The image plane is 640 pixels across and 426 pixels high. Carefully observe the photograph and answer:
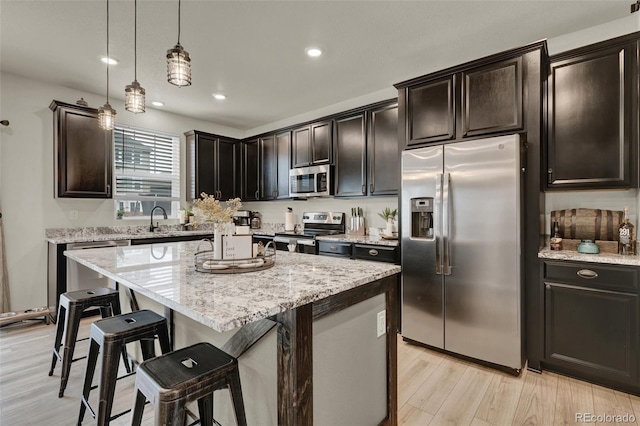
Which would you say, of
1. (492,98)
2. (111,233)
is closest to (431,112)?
(492,98)

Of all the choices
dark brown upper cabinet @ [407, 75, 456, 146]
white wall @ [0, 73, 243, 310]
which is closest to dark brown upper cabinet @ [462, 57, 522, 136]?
dark brown upper cabinet @ [407, 75, 456, 146]

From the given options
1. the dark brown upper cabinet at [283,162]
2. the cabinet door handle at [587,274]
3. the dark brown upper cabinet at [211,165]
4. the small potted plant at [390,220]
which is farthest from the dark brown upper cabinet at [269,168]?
the cabinet door handle at [587,274]

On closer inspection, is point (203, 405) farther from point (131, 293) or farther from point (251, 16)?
point (251, 16)

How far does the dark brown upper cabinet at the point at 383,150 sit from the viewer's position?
→ 3482 millimetres

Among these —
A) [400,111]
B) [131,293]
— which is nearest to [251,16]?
[400,111]

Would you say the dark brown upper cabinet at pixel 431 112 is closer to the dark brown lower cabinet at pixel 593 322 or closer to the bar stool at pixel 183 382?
the dark brown lower cabinet at pixel 593 322

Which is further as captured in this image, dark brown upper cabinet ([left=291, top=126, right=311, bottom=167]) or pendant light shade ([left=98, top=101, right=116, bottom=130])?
dark brown upper cabinet ([left=291, top=126, right=311, bottom=167])

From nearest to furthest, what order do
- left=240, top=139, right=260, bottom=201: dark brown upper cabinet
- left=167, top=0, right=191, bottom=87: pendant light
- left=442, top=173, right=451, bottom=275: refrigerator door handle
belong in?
left=167, top=0, right=191, bottom=87: pendant light
left=442, top=173, right=451, bottom=275: refrigerator door handle
left=240, top=139, right=260, bottom=201: dark brown upper cabinet

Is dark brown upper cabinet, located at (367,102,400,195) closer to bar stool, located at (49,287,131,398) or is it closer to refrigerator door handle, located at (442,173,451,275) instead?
refrigerator door handle, located at (442,173,451,275)

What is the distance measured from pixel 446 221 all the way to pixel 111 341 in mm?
2439

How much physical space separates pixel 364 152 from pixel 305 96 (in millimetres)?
1188

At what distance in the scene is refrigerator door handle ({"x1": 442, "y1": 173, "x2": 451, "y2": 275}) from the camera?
261 centimetres

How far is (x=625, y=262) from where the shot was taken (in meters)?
2.05

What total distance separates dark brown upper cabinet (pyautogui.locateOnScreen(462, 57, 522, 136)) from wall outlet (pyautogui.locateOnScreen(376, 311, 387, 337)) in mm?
1813
